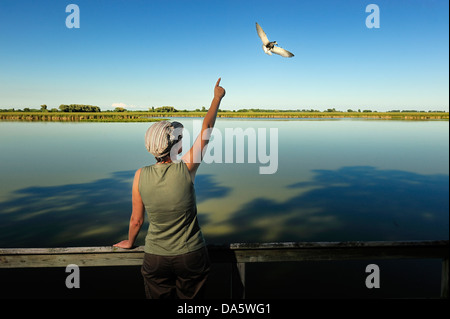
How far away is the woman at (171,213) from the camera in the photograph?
1.67 m

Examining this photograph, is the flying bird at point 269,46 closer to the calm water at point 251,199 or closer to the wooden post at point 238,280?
the wooden post at point 238,280

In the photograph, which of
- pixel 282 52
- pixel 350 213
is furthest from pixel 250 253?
pixel 350 213

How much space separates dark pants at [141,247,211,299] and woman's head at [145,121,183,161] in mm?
657

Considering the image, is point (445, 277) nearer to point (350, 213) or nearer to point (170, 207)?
point (170, 207)

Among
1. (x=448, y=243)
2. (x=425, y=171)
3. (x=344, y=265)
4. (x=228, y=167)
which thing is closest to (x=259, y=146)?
(x=228, y=167)

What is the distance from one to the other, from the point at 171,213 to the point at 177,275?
17.1 inches

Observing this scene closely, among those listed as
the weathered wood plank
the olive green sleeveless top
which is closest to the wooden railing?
the weathered wood plank

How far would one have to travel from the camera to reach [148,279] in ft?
5.99

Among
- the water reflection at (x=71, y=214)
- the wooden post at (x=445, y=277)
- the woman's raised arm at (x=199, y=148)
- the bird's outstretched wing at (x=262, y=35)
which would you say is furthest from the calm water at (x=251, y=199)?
the woman's raised arm at (x=199, y=148)

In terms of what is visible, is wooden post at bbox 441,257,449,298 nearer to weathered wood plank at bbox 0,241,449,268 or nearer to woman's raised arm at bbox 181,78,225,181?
weathered wood plank at bbox 0,241,449,268

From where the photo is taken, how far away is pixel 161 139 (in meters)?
1.69

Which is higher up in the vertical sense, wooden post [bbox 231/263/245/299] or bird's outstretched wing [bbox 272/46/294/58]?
bird's outstretched wing [bbox 272/46/294/58]

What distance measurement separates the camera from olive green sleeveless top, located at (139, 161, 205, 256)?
5.43 feet
